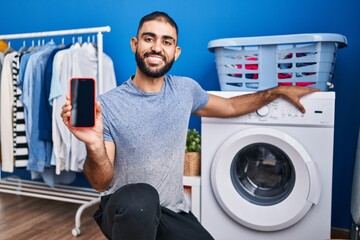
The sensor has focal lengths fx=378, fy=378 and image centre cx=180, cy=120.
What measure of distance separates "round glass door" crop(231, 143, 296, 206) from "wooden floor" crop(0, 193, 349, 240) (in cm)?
61

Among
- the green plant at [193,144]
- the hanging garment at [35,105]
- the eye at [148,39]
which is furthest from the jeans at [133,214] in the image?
the hanging garment at [35,105]

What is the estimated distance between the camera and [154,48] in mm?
1298

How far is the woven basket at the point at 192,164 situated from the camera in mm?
1777

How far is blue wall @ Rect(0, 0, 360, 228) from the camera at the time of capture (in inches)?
77.6

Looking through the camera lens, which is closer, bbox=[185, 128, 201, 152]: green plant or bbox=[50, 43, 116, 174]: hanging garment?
bbox=[185, 128, 201, 152]: green plant

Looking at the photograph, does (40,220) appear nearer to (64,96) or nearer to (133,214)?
(64,96)

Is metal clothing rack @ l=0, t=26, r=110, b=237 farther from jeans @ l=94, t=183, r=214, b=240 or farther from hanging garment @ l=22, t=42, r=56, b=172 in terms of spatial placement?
jeans @ l=94, t=183, r=214, b=240

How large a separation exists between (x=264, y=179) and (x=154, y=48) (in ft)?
2.73

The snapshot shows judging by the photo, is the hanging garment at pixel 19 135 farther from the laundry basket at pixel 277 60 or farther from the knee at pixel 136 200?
the knee at pixel 136 200

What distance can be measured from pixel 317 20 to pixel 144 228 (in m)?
1.52

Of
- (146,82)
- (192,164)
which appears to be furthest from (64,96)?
(146,82)

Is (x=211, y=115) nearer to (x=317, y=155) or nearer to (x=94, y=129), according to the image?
(x=317, y=155)

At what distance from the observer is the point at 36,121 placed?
7.17ft

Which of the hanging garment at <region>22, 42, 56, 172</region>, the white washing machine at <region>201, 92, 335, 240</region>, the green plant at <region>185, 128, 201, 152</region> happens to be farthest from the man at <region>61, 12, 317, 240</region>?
the hanging garment at <region>22, 42, 56, 172</region>
